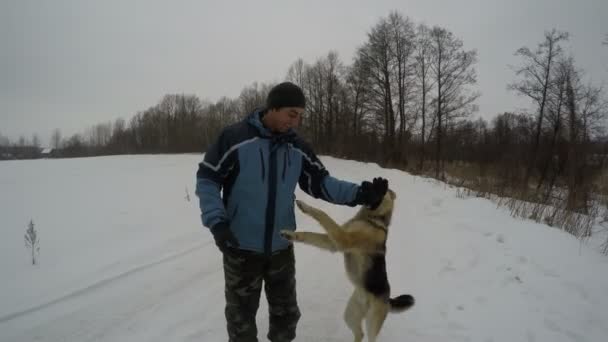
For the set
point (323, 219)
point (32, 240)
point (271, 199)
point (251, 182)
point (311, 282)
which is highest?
point (251, 182)

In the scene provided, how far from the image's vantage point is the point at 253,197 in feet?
7.54

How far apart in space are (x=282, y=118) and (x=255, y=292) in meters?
1.40

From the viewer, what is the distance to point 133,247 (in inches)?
219

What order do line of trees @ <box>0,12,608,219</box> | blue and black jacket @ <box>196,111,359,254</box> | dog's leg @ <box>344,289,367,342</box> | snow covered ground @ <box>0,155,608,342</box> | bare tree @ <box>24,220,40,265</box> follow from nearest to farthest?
blue and black jacket @ <box>196,111,359,254</box>, dog's leg @ <box>344,289,367,342</box>, snow covered ground @ <box>0,155,608,342</box>, bare tree @ <box>24,220,40,265</box>, line of trees @ <box>0,12,608,219</box>

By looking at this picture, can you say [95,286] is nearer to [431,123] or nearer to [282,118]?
[282,118]

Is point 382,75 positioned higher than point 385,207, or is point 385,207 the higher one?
point 382,75

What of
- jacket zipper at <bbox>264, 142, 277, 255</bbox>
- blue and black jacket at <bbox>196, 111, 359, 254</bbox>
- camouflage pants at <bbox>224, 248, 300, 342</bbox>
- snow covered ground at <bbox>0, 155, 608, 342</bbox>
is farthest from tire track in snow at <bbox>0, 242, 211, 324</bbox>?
jacket zipper at <bbox>264, 142, 277, 255</bbox>

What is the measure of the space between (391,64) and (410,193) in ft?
65.9

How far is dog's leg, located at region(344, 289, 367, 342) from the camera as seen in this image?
291 centimetres

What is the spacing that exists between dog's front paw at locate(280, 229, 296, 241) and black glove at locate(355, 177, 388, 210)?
660 millimetres

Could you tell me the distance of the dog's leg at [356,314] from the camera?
2.91 m

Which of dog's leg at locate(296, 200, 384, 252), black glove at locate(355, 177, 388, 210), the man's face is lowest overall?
dog's leg at locate(296, 200, 384, 252)

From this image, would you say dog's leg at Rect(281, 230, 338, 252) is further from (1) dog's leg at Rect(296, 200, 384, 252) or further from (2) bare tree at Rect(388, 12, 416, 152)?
(2) bare tree at Rect(388, 12, 416, 152)

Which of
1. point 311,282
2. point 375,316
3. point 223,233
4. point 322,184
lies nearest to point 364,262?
point 375,316
